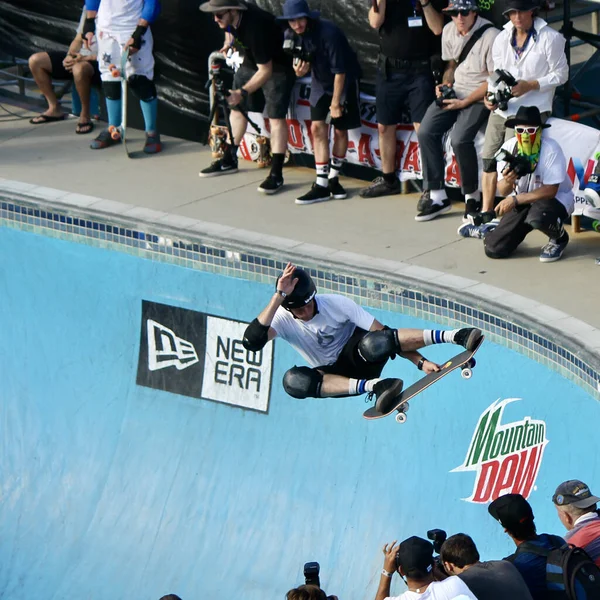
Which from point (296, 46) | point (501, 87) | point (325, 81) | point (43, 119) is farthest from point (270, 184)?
point (43, 119)

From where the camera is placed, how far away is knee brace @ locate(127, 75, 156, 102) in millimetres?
→ 12570

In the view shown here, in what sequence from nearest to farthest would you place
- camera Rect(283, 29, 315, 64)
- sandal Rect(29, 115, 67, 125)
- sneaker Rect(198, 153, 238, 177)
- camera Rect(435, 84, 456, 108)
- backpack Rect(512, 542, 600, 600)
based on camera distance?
1. backpack Rect(512, 542, 600, 600)
2. camera Rect(435, 84, 456, 108)
3. camera Rect(283, 29, 315, 64)
4. sneaker Rect(198, 153, 238, 177)
5. sandal Rect(29, 115, 67, 125)

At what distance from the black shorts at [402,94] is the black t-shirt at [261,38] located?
950 millimetres

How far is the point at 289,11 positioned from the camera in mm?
10688

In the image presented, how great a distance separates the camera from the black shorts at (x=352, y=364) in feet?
24.3

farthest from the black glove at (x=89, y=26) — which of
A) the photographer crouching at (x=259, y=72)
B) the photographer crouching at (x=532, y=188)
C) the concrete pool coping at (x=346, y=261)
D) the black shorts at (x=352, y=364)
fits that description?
the black shorts at (x=352, y=364)

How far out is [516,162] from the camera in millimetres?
9359

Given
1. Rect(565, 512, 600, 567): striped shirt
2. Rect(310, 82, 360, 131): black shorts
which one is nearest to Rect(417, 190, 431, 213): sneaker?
Rect(310, 82, 360, 131): black shorts

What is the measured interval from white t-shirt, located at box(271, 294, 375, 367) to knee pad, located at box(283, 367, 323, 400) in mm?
154

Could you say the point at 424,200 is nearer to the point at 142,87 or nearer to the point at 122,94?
the point at 142,87

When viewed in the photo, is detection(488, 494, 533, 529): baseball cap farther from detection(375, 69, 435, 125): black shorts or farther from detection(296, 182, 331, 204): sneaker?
detection(296, 182, 331, 204): sneaker

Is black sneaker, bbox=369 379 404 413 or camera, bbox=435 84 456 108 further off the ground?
camera, bbox=435 84 456 108

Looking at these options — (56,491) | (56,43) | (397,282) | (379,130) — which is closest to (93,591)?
(56,491)

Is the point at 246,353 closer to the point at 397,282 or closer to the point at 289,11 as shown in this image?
the point at 397,282
